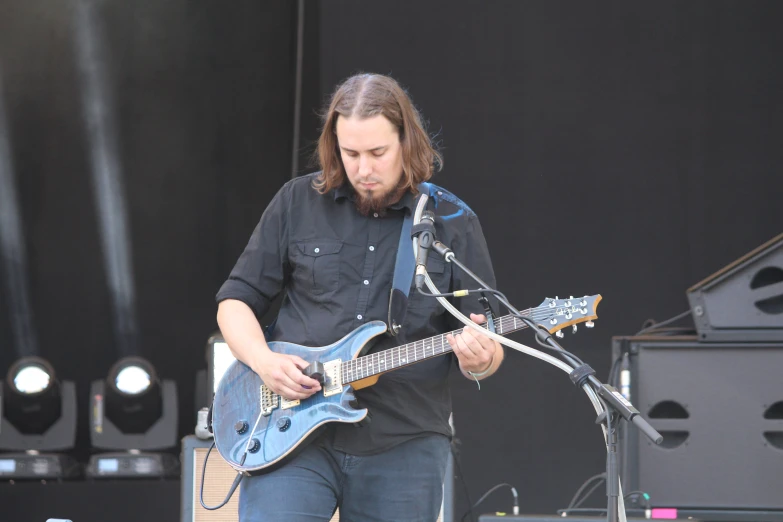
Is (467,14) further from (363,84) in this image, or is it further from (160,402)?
(363,84)

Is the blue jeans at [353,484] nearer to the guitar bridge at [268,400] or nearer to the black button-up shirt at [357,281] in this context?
the black button-up shirt at [357,281]

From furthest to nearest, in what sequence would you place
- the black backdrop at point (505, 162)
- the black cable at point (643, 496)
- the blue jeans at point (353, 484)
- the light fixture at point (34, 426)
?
the black backdrop at point (505, 162) → the light fixture at point (34, 426) → the black cable at point (643, 496) → the blue jeans at point (353, 484)

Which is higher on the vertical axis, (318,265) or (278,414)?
(318,265)

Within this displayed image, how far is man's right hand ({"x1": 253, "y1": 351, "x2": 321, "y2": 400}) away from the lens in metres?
2.44

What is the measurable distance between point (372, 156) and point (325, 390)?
566 millimetres

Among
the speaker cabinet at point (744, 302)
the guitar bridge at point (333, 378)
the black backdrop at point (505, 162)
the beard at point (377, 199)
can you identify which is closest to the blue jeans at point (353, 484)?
the guitar bridge at point (333, 378)

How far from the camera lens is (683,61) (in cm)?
535

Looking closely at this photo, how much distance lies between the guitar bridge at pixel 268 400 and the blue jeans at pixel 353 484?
0.17 metres

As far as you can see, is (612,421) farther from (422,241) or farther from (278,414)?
(278,414)

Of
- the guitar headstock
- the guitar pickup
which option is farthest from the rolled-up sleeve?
the guitar headstock

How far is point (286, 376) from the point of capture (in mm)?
2439

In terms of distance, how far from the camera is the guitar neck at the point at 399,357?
245 centimetres

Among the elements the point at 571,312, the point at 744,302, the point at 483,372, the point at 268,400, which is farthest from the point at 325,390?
the point at 744,302

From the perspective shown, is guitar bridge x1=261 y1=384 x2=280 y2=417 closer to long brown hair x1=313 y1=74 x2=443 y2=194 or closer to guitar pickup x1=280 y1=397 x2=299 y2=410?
guitar pickup x1=280 y1=397 x2=299 y2=410
